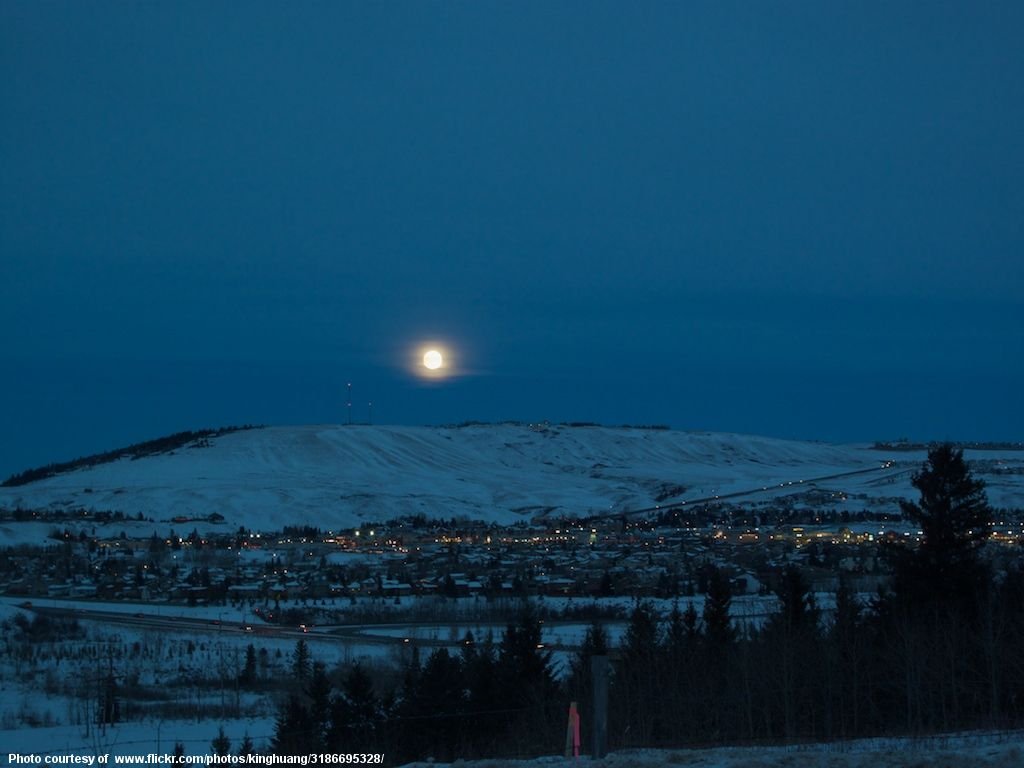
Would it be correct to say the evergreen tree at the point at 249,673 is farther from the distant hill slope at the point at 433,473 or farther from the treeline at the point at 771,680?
the distant hill slope at the point at 433,473

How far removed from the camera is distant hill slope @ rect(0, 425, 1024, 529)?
109m

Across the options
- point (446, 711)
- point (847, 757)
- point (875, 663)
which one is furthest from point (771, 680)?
point (847, 757)

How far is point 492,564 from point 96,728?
4865 centimetres

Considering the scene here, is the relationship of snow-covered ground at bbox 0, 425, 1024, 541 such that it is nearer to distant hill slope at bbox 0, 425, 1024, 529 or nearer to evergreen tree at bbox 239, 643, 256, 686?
distant hill slope at bbox 0, 425, 1024, 529

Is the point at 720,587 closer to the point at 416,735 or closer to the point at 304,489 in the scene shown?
the point at 416,735

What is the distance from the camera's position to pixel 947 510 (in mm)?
25453

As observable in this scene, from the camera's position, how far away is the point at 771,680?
68.7 feet

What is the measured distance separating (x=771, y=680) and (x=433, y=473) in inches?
4486

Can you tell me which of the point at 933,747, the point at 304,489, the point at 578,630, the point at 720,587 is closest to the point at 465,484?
the point at 304,489

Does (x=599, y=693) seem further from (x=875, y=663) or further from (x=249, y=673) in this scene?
(x=249, y=673)

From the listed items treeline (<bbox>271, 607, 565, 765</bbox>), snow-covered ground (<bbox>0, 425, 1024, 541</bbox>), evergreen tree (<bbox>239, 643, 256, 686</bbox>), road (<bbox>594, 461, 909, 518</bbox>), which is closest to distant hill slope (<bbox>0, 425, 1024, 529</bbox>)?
snow-covered ground (<bbox>0, 425, 1024, 541</bbox>)

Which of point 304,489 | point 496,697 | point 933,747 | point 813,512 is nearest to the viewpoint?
point 933,747

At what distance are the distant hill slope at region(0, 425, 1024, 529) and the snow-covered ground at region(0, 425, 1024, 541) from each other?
20 centimetres

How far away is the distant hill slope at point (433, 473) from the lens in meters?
109
